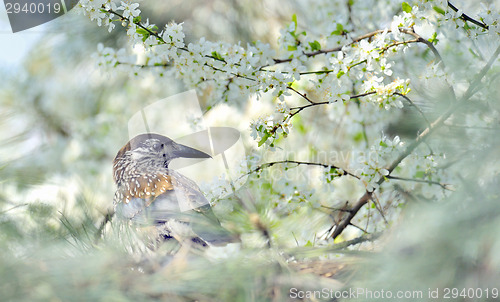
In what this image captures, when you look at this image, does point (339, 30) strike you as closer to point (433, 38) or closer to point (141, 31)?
point (433, 38)

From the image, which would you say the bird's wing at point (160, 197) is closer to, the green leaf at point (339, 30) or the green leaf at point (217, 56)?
the green leaf at point (217, 56)

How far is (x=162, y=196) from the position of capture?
68 centimetres

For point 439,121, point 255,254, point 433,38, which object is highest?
point 433,38

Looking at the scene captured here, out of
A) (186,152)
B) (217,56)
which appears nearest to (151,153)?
(186,152)

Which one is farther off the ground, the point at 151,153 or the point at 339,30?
the point at 339,30

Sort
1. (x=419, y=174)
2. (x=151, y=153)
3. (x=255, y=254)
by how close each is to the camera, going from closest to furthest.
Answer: (x=255, y=254) → (x=151, y=153) → (x=419, y=174)

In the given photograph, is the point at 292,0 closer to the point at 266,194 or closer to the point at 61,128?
the point at 61,128

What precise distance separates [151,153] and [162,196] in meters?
0.23

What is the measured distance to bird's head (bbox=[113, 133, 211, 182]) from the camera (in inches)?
34.9

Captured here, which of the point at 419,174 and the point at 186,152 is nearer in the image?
the point at 186,152

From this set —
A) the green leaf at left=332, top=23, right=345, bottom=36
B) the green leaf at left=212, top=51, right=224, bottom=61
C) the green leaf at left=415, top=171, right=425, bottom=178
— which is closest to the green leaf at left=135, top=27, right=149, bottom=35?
the green leaf at left=212, top=51, right=224, bottom=61

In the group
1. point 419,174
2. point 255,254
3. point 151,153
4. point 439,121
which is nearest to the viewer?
point 255,254

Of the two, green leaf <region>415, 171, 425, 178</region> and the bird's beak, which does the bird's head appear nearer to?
the bird's beak

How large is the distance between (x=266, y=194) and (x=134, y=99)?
4.39 feet
